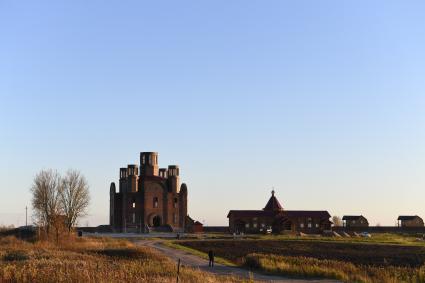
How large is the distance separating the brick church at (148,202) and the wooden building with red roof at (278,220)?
10.1m

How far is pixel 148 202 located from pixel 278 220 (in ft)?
78.2

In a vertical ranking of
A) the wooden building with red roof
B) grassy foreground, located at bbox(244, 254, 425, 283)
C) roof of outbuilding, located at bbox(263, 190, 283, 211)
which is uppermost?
roof of outbuilding, located at bbox(263, 190, 283, 211)

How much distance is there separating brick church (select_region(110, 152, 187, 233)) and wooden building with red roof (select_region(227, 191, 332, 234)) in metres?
10.1

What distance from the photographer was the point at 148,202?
11769cm

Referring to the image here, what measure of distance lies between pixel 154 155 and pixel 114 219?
46.0 feet

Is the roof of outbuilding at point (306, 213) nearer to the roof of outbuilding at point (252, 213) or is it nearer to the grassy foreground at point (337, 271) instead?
the roof of outbuilding at point (252, 213)

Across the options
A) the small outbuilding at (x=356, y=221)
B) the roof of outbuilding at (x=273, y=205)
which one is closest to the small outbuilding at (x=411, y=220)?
the small outbuilding at (x=356, y=221)

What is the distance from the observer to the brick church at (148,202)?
4594 inches

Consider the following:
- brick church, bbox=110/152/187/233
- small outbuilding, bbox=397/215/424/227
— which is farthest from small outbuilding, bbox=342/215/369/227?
brick church, bbox=110/152/187/233

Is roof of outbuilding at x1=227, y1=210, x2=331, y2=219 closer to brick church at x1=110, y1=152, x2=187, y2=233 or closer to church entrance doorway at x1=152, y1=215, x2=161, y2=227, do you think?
brick church at x1=110, y1=152, x2=187, y2=233

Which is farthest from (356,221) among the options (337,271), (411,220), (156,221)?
(337,271)

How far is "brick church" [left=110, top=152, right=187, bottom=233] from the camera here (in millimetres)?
116688

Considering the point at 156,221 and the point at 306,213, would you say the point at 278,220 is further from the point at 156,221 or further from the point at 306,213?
the point at 156,221

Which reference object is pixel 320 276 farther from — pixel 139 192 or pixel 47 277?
pixel 139 192
